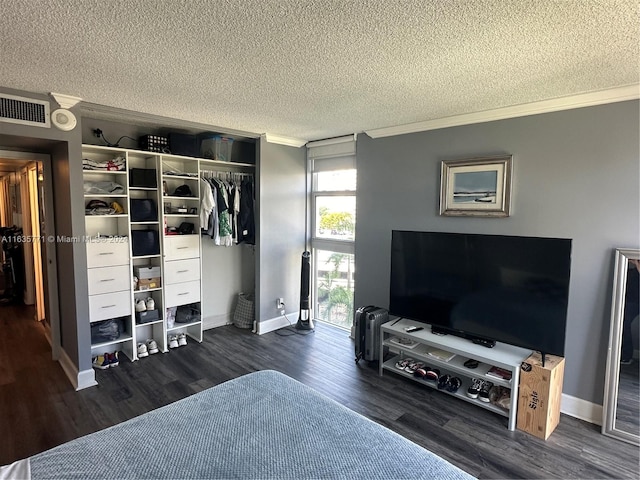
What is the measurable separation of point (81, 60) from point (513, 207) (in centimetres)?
320

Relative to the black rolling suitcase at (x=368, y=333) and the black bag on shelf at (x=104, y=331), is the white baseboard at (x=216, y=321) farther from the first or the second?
the black rolling suitcase at (x=368, y=333)

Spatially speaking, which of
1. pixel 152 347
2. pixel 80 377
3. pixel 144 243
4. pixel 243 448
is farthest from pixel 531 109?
pixel 80 377

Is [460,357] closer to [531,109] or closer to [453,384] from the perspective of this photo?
[453,384]

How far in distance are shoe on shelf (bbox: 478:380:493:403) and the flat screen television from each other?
37 centimetres

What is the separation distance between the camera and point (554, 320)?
8.25 feet

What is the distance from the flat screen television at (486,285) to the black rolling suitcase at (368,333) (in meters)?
0.24

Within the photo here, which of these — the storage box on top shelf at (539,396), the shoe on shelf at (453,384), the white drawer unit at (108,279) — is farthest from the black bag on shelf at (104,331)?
the storage box on top shelf at (539,396)

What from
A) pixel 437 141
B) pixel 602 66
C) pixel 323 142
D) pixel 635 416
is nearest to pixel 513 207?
pixel 437 141

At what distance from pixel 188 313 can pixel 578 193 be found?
396 centimetres

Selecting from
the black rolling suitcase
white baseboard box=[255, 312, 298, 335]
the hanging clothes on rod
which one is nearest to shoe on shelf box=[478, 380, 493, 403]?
the black rolling suitcase

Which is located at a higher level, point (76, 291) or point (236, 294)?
point (76, 291)

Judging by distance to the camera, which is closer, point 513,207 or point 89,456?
point 89,456

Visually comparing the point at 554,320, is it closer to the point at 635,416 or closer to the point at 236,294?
the point at 635,416

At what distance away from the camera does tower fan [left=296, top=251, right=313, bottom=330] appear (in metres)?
4.42
